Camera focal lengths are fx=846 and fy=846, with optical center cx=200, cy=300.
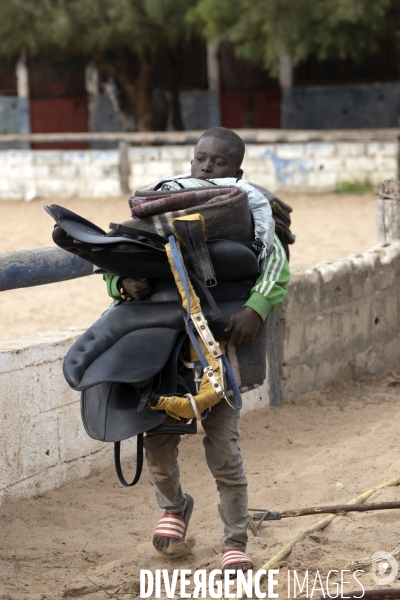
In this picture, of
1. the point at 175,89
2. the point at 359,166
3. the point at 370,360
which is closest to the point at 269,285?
the point at 370,360

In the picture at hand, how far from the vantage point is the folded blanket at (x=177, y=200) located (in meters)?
2.78

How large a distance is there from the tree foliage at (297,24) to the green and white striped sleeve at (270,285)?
10453 millimetres

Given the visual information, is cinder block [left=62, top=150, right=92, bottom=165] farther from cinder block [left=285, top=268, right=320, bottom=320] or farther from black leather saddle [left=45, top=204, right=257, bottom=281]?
black leather saddle [left=45, top=204, right=257, bottom=281]

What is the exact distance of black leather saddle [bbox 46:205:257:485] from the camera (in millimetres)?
2695

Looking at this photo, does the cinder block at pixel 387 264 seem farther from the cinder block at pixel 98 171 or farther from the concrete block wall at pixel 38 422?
the cinder block at pixel 98 171

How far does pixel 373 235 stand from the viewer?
10469 millimetres

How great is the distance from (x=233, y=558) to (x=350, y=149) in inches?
464

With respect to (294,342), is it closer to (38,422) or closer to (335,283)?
(335,283)

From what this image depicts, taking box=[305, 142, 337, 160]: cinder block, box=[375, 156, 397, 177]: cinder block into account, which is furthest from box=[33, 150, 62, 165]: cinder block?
box=[375, 156, 397, 177]: cinder block

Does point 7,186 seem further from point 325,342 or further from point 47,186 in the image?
point 325,342

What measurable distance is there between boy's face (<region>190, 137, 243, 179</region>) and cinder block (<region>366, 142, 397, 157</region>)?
11166mm

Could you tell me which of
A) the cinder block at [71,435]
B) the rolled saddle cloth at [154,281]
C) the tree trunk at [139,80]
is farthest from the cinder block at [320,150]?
the rolled saddle cloth at [154,281]

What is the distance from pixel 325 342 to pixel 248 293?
9.48ft

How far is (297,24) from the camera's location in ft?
44.1
